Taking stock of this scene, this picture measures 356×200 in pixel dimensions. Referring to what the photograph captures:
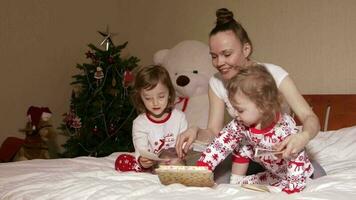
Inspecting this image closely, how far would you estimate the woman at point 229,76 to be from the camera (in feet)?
4.99

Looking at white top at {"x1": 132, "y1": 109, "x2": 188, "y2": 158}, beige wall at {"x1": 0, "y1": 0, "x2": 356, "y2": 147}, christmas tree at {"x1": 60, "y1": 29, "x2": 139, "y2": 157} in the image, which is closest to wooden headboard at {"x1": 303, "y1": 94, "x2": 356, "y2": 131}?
beige wall at {"x1": 0, "y1": 0, "x2": 356, "y2": 147}

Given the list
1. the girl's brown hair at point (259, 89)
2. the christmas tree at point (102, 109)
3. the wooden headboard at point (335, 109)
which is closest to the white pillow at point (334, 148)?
the wooden headboard at point (335, 109)

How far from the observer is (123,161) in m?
1.71

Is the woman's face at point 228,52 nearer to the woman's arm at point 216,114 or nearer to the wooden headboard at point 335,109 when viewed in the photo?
the woman's arm at point 216,114

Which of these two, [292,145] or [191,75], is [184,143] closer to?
→ [292,145]

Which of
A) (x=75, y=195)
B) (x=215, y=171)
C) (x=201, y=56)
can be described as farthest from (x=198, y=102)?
(x=75, y=195)

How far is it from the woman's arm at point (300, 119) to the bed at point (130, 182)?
13 centimetres

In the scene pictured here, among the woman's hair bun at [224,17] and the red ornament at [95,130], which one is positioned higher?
the woman's hair bun at [224,17]

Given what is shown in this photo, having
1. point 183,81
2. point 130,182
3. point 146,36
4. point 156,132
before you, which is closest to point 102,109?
point 183,81

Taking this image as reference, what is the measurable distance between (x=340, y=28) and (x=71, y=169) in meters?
1.66

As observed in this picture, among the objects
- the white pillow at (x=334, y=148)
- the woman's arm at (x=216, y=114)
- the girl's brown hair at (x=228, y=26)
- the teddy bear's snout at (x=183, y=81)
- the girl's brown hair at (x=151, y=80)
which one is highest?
the girl's brown hair at (x=228, y=26)

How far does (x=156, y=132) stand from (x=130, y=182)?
0.42m

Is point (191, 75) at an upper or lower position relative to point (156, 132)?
upper

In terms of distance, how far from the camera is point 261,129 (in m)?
1.42
